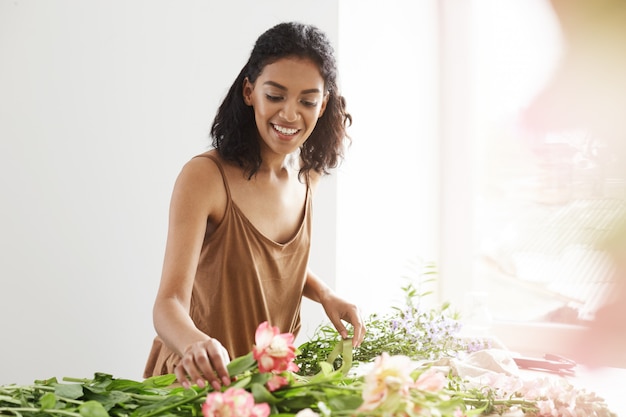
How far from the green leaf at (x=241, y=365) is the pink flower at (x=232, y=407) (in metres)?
0.11

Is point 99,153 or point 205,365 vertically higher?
point 99,153

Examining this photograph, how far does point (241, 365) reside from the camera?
2.41 ft

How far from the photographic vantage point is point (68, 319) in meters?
2.00

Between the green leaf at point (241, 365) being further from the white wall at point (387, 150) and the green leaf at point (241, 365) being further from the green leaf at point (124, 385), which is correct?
the white wall at point (387, 150)

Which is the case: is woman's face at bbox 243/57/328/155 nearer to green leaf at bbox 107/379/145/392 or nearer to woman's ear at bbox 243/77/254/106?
woman's ear at bbox 243/77/254/106

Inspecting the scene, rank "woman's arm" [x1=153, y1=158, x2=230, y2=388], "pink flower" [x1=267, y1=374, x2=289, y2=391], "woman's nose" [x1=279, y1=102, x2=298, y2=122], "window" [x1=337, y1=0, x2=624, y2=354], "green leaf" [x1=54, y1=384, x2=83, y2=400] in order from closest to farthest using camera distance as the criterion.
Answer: "pink flower" [x1=267, y1=374, x2=289, y2=391] → "green leaf" [x1=54, y1=384, x2=83, y2=400] → "woman's arm" [x1=153, y1=158, x2=230, y2=388] → "woman's nose" [x1=279, y1=102, x2=298, y2=122] → "window" [x1=337, y1=0, x2=624, y2=354]

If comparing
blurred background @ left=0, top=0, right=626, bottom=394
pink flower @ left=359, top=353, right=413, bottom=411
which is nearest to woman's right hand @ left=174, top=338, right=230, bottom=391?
pink flower @ left=359, top=353, right=413, bottom=411

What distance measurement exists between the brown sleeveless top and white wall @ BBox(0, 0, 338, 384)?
56 cm

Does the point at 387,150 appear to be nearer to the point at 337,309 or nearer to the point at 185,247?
the point at 337,309

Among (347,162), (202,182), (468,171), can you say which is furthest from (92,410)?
(468,171)

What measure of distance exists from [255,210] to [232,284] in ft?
0.56

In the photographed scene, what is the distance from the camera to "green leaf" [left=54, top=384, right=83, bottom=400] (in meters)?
0.80

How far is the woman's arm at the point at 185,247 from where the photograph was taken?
112 centimetres

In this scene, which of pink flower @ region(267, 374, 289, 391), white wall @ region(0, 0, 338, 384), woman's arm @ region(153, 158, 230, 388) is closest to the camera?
pink flower @ region(267, 374, 289, 391)
